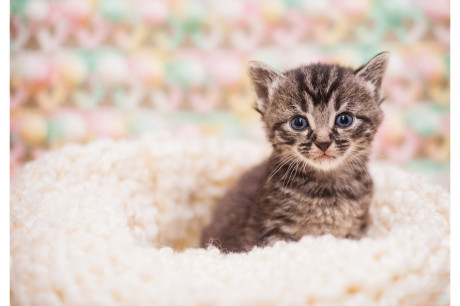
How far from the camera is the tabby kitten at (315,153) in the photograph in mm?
1300

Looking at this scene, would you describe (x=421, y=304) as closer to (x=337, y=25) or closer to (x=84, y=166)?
(x=84, y=166)

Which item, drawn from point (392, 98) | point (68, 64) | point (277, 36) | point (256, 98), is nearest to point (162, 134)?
point (256, 98)

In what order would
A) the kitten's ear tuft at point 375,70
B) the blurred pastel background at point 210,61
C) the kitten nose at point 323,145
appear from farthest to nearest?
the blurred pastel background at point 210,61, the kitten's ear tuft at point 375,70, the kitten nose at point 323,145

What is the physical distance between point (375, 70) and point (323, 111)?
0.83 ft

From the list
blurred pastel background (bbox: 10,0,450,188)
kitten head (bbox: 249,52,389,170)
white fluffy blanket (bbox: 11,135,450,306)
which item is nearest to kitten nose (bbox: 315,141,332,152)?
kitten head (bbox: 249,52,389,170)

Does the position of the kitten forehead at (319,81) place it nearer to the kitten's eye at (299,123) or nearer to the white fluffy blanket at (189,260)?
the kitten's eye at (299,123)

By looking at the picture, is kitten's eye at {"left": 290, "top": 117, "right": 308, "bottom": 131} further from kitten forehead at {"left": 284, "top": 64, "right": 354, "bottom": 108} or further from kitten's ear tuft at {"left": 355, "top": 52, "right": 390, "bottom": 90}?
kitten's ear tuft at {"left": 355, "top": 52, "right": 390, "bottom": 90}

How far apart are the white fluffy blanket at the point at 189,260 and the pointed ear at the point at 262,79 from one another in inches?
20.0

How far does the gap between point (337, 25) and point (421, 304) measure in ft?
5.13

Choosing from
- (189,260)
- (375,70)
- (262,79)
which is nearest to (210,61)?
(262,79)

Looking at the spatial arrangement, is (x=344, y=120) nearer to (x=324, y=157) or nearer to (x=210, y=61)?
(x=324, y=157)

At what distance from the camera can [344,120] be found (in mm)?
1317

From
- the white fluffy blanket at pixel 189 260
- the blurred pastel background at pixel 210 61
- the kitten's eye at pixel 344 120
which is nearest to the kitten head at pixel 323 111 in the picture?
the kitten's eye at pixel 344 120
